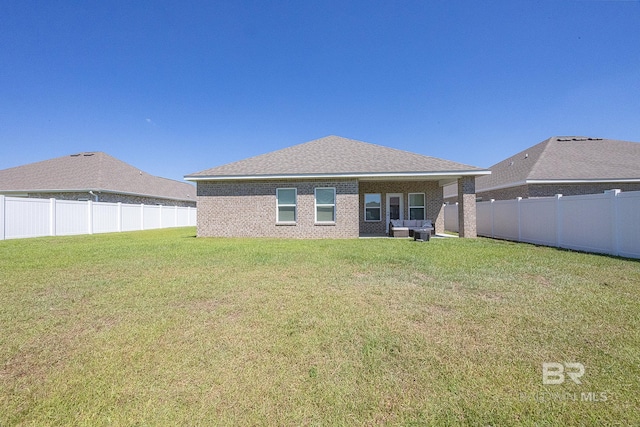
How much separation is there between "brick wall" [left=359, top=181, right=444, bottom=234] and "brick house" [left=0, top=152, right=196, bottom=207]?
63.9 feet

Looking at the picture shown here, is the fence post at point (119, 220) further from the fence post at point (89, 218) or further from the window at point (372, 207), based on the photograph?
the window at point (372, 207)

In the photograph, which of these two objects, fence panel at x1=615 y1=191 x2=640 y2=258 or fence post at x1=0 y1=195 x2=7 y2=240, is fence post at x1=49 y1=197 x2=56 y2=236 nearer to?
fence post at x1=0 y1=195 x2=7 y2=240

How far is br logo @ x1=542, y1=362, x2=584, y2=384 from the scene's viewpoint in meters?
2.48

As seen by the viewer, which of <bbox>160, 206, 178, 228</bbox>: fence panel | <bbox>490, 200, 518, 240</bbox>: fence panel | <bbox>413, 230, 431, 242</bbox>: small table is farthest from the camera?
<bbox>160, 206, 178, 228</bbox>: fence panel

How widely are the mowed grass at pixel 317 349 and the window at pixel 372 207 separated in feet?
35.7

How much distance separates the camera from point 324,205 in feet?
46.9

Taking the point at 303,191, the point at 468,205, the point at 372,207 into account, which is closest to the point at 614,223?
the point at 468,205

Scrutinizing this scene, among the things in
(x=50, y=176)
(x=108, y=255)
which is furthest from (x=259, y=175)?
(x=50, y=176)

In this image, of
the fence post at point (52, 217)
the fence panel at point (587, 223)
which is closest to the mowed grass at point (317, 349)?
the fence panel at point (587, 223)

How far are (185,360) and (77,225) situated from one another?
759 inches

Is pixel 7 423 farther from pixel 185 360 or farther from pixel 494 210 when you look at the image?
pixel 494 210

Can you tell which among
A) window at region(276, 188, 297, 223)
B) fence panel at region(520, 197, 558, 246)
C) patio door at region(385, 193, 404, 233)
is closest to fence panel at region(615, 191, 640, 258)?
fence panel at region(520, 197, 558, 246)

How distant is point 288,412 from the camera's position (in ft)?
6.90

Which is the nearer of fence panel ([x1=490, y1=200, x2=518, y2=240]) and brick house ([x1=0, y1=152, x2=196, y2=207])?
fence panel ([x1=490, y1=200, x2=518, y2=240])
